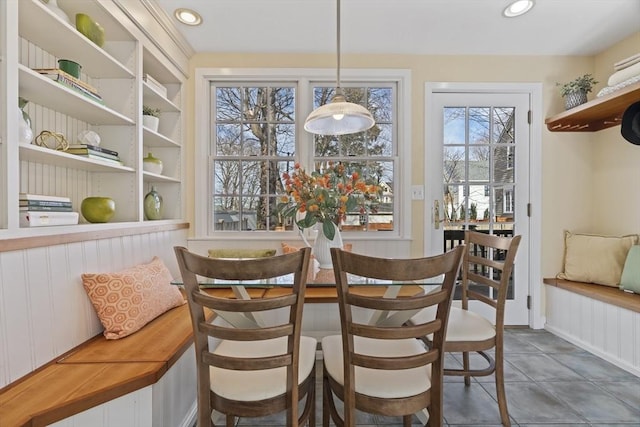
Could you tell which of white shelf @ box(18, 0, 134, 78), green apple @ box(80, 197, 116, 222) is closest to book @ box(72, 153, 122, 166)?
green apple @ box(80, 197, 116, 222)

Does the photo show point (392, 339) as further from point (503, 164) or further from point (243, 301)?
point (503, 164)

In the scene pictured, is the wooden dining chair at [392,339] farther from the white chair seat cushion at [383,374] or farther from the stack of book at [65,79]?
the stack of book at [65,79]

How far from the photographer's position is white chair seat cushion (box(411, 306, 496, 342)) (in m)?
1.58

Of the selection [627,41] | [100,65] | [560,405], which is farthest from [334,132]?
[627,41]

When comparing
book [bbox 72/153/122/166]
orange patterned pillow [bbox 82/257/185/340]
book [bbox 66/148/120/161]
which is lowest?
orange patterned pillow [bbox 82/257/185/340]

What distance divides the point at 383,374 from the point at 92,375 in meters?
1.19

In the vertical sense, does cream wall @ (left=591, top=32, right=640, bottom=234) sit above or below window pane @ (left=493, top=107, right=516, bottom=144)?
below

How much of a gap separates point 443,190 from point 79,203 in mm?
2889

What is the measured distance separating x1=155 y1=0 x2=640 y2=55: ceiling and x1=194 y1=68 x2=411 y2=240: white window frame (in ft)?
0.64

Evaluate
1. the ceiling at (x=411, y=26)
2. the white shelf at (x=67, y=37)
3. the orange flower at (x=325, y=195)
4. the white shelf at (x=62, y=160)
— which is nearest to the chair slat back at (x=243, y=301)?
the orange flower at (x=325, y=195)

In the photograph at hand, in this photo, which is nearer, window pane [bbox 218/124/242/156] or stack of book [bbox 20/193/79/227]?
stack of book [bbox 20/193/79/227]

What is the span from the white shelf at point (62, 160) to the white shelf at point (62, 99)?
29 centimetres

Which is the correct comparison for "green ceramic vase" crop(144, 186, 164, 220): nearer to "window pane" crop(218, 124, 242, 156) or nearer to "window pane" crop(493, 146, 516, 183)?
"window pane" crop(218, 124, 242, 156)

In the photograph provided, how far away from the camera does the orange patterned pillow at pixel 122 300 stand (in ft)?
5.29
